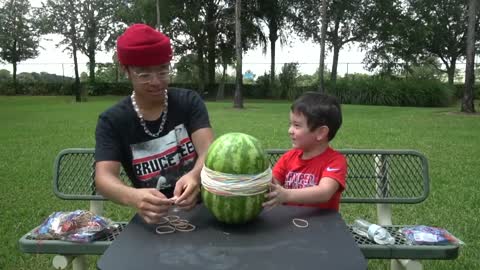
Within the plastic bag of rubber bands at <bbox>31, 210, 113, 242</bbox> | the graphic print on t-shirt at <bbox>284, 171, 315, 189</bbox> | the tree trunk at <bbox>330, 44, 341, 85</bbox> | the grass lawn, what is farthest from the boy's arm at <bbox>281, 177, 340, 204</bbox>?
the tree trunk at <bbox>330, 44, 341, 85</bbox>

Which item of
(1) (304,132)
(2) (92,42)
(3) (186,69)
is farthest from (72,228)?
(2) (92,42)

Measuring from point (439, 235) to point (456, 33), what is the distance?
5054 cm

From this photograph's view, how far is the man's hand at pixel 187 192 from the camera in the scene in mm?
2309

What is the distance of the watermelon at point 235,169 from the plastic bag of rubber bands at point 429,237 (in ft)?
3.40

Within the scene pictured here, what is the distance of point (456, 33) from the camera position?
4778cm

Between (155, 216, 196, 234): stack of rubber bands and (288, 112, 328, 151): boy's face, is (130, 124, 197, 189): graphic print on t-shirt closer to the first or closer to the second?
(155, 216, 196, 234): stack of rubber bands

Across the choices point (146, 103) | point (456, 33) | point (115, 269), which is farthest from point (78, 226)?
point (456, 33)

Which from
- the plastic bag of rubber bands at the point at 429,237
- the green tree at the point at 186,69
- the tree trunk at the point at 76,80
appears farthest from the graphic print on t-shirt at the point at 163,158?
the green tree at the point at 186,69

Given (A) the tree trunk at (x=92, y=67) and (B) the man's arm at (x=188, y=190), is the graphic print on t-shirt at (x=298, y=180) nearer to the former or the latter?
(B) the man's arm at (x=188, y=190)

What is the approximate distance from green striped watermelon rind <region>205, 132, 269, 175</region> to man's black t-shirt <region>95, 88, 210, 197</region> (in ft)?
2.03

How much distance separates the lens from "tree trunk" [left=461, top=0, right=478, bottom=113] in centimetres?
1812

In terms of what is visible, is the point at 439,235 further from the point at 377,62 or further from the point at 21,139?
the point at 377,62

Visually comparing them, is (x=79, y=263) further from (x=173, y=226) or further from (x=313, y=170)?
(x=313, y=170)

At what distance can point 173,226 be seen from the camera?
222cm
